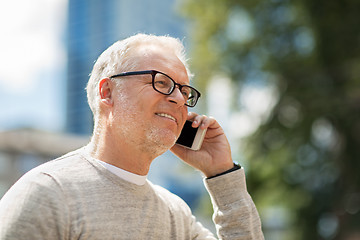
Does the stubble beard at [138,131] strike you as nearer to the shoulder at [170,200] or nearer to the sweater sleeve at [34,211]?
the shoulder at [170,200]

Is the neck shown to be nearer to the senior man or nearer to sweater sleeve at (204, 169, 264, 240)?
the senior man

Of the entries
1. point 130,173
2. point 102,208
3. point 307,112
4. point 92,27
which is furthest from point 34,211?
point 92,27

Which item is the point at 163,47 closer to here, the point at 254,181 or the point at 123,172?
the point at 123,172

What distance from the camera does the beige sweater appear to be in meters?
1.22

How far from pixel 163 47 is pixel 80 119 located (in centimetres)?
6286

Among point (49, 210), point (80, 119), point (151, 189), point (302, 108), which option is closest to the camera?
point (49, 210)

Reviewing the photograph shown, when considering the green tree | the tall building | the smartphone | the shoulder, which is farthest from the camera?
the tall building

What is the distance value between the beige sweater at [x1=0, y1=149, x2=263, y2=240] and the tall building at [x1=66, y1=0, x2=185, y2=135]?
52.5 m

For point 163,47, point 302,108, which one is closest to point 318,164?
point 302,108

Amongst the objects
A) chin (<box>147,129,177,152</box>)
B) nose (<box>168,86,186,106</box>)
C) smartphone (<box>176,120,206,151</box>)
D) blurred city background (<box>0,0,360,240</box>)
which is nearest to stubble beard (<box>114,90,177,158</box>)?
chin (<box>147,129,177,152</box>)

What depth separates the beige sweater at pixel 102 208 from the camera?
1.22 meters

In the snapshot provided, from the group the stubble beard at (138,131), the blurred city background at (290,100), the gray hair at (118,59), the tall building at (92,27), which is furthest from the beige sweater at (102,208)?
the tall building at (92,27)

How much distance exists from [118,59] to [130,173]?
409 mm

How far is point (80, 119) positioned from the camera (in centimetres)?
6306
